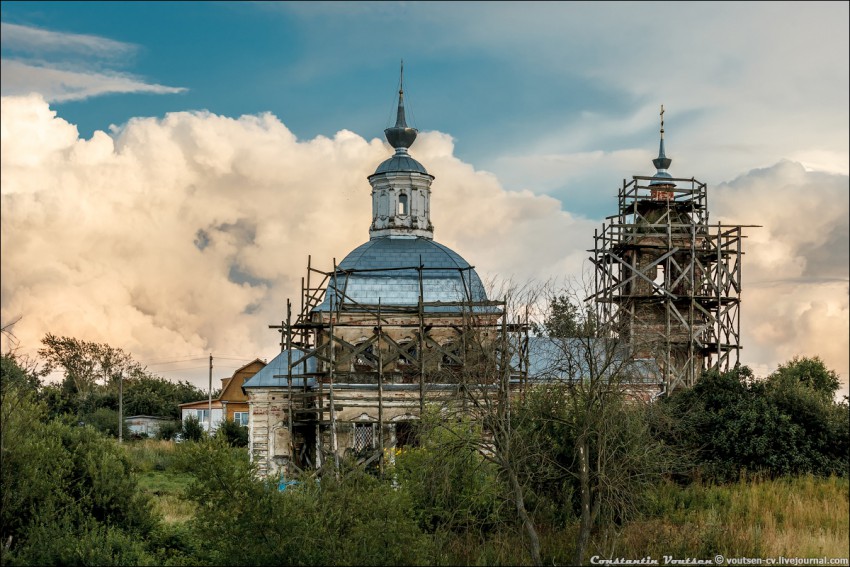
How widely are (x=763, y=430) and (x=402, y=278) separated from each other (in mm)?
12918

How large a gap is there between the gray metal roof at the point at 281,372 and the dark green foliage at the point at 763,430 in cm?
1173

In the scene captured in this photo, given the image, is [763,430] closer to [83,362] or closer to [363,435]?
[363,435]

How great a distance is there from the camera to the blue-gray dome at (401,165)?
37.5 metres

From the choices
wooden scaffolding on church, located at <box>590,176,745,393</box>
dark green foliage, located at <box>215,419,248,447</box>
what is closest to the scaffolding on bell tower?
wooden scaffolding on church, located at <box>590,176,745,393</box>

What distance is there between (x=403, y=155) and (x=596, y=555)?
76.2ft

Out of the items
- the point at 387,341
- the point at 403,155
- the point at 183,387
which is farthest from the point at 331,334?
the point at 183,387

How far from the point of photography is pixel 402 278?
3341 centimetres

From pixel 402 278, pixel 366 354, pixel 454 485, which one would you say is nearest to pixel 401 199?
pixel 402 278

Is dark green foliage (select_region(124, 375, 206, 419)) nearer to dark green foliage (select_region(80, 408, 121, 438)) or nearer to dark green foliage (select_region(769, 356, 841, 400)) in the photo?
dark green foliage (select_region(80, 408, 121, 438))

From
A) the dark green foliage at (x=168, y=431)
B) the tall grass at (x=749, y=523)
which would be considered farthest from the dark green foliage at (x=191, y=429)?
the tall grass at (x=749, y=523)

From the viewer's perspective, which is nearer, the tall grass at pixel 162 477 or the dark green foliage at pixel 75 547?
the dark green foliage at pixel 75 547

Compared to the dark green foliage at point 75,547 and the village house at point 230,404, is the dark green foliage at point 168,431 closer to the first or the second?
the village house at point 230,404

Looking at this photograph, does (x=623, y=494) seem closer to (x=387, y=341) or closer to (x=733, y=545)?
(x=733, y=545)

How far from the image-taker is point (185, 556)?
1888 centimetres
